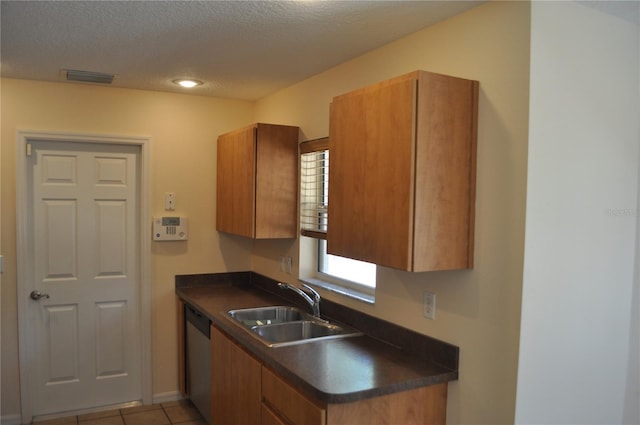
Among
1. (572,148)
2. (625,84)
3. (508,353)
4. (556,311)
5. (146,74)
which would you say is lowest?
(508,353)

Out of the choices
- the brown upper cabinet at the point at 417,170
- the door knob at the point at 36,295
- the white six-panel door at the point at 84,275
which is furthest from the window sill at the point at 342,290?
the door knob at the point at 36,295

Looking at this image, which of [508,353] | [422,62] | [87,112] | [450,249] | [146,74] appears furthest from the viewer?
[87,112]

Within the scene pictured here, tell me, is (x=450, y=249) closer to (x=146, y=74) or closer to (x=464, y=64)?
(x=464, y=64)

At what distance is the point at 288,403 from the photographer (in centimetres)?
215

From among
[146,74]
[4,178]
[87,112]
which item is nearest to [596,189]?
[146,74]

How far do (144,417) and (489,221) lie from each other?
299 cm

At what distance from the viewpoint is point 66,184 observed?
364 centimetres

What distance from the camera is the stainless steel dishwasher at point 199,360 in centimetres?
331

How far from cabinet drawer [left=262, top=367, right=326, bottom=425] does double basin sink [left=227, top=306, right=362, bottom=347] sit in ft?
0.74

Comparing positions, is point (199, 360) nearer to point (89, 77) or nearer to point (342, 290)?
point (342, 290)

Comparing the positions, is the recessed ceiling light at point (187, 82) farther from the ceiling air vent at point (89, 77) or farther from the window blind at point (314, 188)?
the window blind at point (314, 188)

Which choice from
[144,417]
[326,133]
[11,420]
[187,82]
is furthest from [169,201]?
[11,420]

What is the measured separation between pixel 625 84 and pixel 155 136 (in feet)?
10.0

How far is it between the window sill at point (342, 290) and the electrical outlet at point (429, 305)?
419 millimetres
